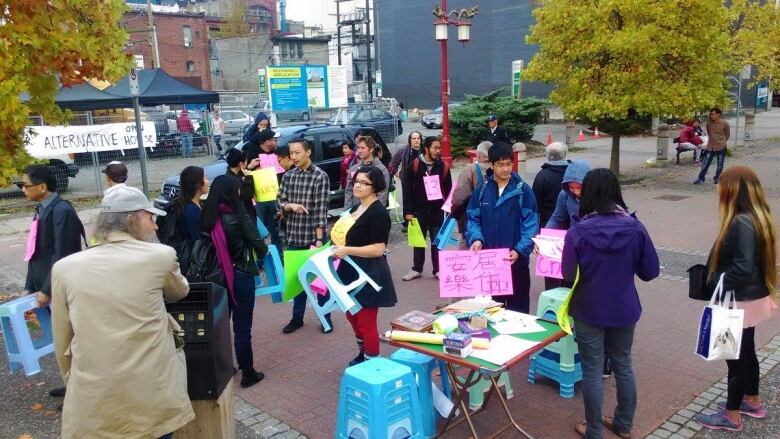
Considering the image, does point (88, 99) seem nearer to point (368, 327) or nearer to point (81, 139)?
point (81, 139)

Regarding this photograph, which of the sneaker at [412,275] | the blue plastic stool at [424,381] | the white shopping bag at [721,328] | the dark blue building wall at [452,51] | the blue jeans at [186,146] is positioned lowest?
the sneaker at [412,275]

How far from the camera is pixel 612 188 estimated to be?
12.5ft

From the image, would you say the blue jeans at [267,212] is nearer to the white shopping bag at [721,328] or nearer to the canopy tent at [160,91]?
the white shopping bag at [721,328]

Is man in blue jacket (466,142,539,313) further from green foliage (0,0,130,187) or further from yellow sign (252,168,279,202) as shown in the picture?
green foliage (0,0,130,187)

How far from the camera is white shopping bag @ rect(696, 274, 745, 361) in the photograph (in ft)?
12.7

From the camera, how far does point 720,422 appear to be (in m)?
4.29

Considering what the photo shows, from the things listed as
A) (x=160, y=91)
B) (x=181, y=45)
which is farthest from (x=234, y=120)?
(x=181, y=45)

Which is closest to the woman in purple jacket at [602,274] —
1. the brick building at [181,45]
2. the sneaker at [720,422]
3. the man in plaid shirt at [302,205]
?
the sneaker at [720,422]

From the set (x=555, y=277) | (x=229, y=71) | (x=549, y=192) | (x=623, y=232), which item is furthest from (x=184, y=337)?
(x=229, y=71)

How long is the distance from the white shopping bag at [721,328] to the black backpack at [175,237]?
3637 millimetres

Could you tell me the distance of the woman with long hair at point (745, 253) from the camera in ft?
12.6

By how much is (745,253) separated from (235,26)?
67237 millimetres

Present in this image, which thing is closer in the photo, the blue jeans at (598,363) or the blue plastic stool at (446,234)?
the blue jeans at (598,363)

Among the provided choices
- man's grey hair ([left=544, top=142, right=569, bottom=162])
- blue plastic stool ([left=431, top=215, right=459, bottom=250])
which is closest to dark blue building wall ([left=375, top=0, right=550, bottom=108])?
blue plastic stool ([left=431, top=215, right=459, bottom=250])
